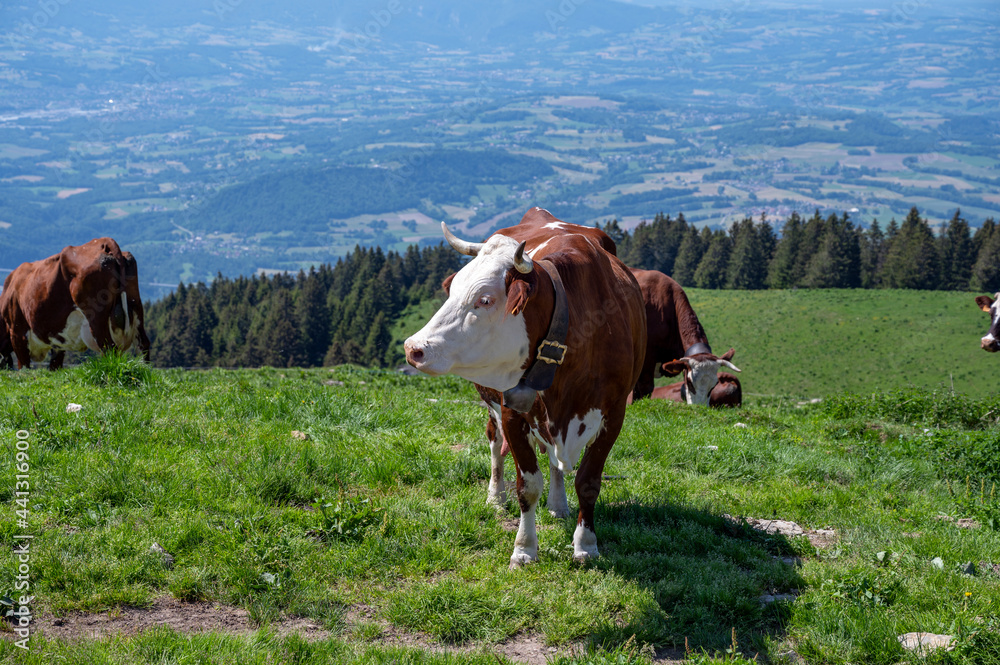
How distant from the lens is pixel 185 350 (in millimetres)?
111438

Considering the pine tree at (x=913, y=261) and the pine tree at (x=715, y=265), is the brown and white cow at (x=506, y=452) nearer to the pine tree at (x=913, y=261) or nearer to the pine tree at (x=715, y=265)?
the pine tree at (x=913, y=261)

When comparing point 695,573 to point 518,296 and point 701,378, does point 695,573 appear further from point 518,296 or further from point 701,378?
point 701,378

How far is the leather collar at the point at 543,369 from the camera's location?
5406 mm

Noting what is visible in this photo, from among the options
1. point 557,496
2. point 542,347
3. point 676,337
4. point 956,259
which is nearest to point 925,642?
point 542,347

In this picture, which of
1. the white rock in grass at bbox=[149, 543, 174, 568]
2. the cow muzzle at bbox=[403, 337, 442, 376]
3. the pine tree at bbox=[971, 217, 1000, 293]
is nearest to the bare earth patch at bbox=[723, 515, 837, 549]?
the cow muzzle at bbox=[403, 337, 442, 376]

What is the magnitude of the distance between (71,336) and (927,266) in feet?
364

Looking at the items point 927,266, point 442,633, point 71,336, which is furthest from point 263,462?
point 927,266

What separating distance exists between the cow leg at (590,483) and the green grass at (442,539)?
0.61 ft

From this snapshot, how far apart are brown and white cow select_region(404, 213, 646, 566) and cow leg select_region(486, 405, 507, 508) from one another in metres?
1.09

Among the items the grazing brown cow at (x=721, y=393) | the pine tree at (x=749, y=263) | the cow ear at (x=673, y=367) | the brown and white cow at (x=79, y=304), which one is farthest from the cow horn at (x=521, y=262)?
the pine tree at (x=749, y=263)

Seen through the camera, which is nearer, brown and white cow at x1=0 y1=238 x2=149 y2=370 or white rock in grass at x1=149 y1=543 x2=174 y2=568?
white rock in grass at x1=149 y1=543 x2=174 y2=568

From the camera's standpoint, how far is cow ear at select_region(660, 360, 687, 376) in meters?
17.3

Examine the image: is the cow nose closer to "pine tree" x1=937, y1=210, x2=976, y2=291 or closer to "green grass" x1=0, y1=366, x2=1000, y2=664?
"green grass" x1=0, y1=366, x2=1000, y2=664

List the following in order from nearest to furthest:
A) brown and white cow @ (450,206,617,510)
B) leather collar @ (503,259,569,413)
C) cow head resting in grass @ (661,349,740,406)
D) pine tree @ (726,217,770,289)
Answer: leather collar @ (503,259,569,413) → brown and white cow @ (450,206,617,510) → cow head resting in grass @ (661,349,740,406) → pine tree @ (726,217,770,289)
